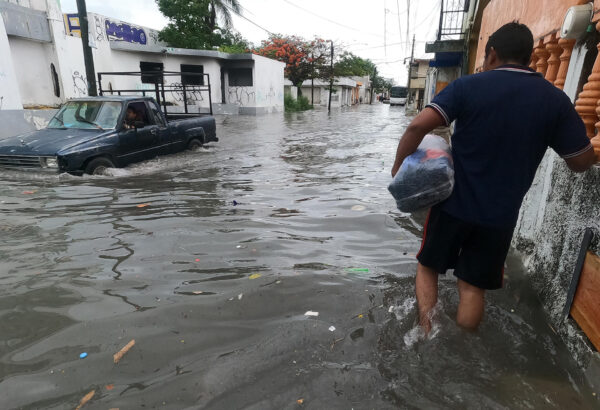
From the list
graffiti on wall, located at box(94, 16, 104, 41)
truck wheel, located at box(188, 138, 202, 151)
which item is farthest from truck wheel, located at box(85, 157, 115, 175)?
graffiti on wall, located at box(94, 16, 104, 41)

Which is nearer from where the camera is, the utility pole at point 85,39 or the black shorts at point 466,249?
the black shorts at point 466,249

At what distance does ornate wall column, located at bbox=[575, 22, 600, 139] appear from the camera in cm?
235

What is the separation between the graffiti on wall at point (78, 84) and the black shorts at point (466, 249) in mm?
13938

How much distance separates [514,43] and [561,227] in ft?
4.64

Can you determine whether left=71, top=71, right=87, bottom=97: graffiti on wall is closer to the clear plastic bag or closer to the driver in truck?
the driver in truck

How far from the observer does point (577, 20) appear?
256 centimetres

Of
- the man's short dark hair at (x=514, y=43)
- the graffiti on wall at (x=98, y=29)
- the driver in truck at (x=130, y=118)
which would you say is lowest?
the driver in truck at (x=130, y=118)

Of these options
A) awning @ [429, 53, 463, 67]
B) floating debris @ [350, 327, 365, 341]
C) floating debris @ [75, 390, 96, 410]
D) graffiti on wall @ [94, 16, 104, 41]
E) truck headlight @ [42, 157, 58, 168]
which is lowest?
floating debris @ [350, 327, 365, 341]

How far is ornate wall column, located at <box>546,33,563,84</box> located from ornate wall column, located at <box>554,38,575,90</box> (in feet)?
0.41

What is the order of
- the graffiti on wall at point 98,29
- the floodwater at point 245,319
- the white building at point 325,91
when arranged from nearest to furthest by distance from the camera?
the floodwater at point 245,319
the graffiti on wall at point 98,29
the white building at point 325,91

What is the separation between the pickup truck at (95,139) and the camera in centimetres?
625

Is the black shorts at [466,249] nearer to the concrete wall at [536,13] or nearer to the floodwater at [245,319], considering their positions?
the floodwater at [245,319]

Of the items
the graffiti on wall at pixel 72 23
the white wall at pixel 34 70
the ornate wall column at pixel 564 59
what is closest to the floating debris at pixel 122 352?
the ornate wall column at pixel 564 59

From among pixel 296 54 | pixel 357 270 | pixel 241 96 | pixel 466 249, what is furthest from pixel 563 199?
pixel 296 54
